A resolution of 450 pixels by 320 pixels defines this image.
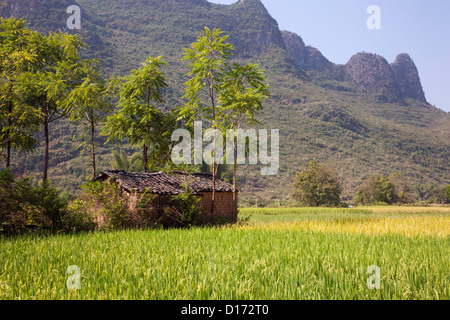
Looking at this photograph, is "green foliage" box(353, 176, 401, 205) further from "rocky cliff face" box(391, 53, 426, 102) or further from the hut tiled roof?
"rocky cliff face" box(391, 53, 426, 102)

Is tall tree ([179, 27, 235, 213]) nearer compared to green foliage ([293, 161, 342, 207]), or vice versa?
tall tree ([179, 27, 235, 213])

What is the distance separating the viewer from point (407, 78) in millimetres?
186750

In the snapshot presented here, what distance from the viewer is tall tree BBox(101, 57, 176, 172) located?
21.2 m

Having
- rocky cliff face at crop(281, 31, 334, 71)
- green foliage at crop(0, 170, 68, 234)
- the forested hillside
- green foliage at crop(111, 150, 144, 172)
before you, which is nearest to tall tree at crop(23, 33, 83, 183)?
green foliage at crop(0, 170, 68, 234)

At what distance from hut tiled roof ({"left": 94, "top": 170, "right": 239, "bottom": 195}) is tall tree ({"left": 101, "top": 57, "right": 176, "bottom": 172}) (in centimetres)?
306

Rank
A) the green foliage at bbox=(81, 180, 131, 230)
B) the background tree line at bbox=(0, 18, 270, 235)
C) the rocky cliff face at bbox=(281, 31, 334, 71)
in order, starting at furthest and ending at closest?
the rocky cliff face at bbox=(281, 31, 334, 71), the green foliage at bbox=(81, 180, 131, 230), the background tree line at bbox=(0, 18, 270, 235)

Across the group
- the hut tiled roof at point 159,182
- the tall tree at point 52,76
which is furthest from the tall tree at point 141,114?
the hut tiled roof at point 159,182

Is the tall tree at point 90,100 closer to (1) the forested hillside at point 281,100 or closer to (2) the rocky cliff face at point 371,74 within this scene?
(1) the forested hillside at point 281,100

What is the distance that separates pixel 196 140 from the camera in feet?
73.3

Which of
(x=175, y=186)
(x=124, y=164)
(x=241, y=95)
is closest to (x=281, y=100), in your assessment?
(x=124, y=164)

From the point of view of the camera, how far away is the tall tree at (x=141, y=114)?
21250 millimetres

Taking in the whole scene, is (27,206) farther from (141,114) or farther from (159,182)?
(141,114)

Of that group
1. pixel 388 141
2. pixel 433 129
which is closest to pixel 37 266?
pixel 388 141

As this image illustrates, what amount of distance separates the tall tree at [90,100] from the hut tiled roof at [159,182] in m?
2.93
